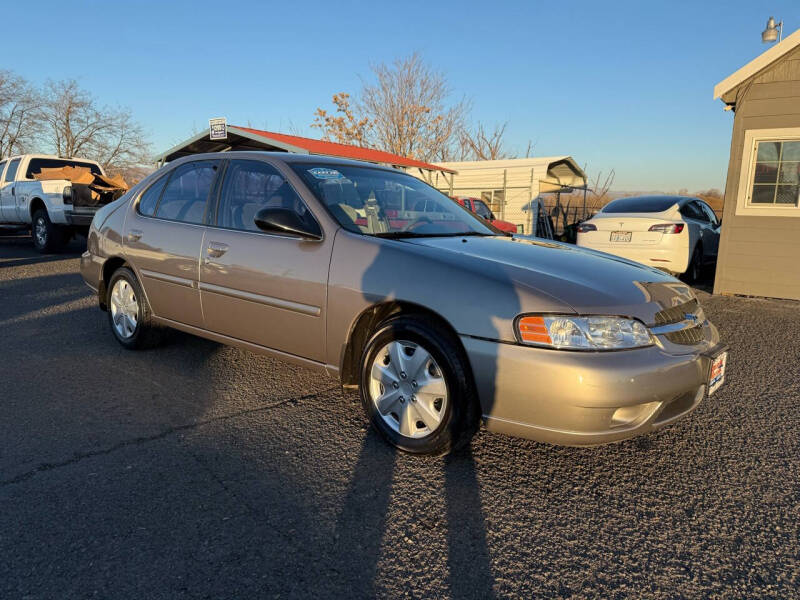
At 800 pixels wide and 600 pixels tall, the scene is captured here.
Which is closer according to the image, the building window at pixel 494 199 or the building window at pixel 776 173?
the building window at pixel 776 173

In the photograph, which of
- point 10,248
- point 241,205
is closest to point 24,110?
point 10,248

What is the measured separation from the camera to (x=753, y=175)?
7.94 m

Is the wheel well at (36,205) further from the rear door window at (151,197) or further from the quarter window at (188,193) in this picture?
the quarter window at (188,193)

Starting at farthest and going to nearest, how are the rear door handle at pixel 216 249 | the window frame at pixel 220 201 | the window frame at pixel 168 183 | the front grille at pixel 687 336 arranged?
the window frame at pixel 168 183 → the rear door handle at pixel 216 249 → the window frame at pixel 220 201 → the front grille at pixel 687 336

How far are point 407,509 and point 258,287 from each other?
1.71 m

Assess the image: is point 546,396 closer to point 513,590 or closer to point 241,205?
point 513,590

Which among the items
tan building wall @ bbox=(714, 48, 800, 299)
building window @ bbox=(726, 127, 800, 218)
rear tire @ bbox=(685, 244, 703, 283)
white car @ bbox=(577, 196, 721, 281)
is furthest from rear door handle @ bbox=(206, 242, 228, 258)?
rear tire @ bbox=(685, 244, 703, 283)

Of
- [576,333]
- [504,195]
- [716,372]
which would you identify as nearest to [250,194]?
[576,333]

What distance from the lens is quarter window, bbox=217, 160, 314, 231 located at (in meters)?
3.51

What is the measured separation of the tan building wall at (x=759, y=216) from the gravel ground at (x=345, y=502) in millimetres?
4863

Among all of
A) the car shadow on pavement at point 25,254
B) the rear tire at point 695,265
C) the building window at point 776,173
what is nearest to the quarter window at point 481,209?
the rear tire at point 695,265

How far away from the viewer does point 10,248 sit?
12.8 meters

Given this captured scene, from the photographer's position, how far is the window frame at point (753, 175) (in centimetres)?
764

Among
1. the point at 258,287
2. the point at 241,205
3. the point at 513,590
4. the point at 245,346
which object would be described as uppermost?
the point at 241,205
